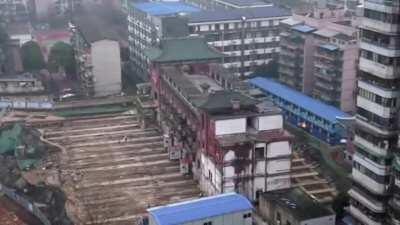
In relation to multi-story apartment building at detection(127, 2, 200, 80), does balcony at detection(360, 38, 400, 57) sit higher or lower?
higher

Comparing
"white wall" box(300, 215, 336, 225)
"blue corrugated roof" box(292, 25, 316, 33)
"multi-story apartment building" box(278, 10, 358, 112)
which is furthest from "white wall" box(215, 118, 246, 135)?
"blue corrugated roof" box(292, 25, 316, 33)

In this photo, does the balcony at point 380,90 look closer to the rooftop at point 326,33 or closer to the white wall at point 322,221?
the white wall at point 322,221

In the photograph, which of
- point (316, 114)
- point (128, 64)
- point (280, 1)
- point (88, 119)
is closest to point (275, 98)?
point (316, 114)

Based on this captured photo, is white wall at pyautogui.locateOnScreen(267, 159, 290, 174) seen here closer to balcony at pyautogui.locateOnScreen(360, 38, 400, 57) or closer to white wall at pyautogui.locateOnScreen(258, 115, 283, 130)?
white wall at pyautogui.locateOnScreen(258, 115, 283, 130)

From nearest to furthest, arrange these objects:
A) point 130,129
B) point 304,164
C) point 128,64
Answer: point 304,164
point 130,129
point 128,64

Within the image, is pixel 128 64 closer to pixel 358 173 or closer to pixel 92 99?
pixel 92 99

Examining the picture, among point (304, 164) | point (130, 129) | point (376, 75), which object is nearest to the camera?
point (376, 75)

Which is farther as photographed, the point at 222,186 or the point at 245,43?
the point at 245,43

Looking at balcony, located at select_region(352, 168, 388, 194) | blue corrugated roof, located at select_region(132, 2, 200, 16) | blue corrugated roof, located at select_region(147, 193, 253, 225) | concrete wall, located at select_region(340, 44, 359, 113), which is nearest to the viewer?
balcony, located at select_region(352, 168, 388, 194)
